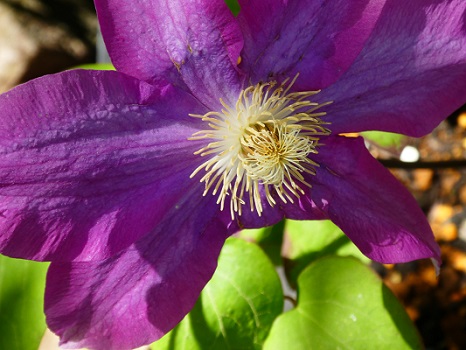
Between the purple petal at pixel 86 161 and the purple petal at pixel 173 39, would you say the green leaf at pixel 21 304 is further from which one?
the purple petal at pixel 173 39

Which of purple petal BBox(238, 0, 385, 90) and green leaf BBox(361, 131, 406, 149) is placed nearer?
purple petal BBox(238, 0, 385, 90)

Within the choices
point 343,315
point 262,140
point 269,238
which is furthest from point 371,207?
point 269,238

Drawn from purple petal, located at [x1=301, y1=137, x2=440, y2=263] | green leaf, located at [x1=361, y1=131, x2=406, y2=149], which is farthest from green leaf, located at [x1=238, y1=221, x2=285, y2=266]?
purple petal, located at [x1=301, y1=137, x2=440, y2=263]

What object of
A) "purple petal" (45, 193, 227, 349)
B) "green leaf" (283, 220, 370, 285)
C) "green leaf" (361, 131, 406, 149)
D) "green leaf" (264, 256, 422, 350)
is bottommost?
"green leaf" (283, 220, 370, 285)

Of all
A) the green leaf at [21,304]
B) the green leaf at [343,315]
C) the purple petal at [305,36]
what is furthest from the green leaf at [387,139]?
the green leaf at [21,304]

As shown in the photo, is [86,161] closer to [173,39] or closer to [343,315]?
[173,39]

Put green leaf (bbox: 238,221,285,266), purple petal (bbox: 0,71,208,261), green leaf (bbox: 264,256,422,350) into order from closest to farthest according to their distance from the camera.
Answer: purple petal (bbox: 0,71,208,261)
green leaf (bbox: 264,256,422,350)
green leaf (bbox: 238,221,285,266)

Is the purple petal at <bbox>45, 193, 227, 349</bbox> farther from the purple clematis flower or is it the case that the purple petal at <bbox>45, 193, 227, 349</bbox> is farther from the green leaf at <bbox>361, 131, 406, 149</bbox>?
the green leaf at <bbox>361, 131, 406, 149</bbox>
